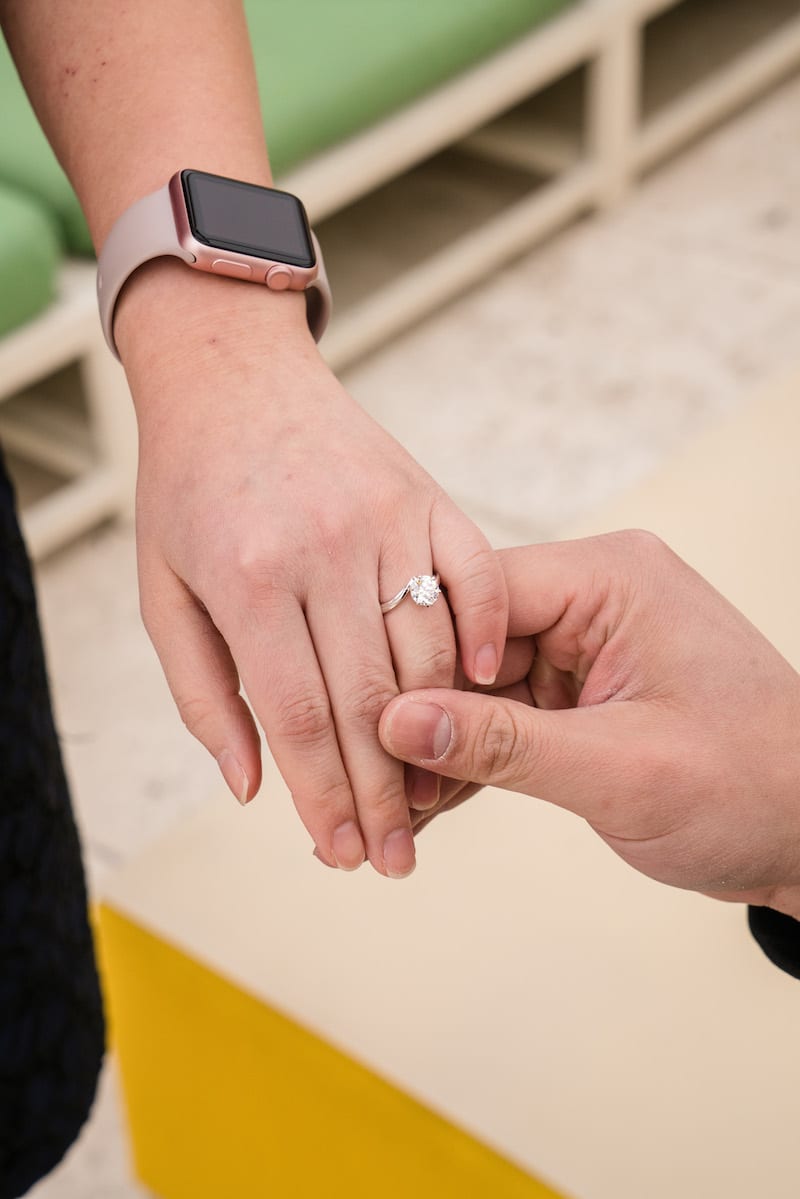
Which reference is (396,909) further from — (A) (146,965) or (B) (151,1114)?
(B) (151,1114)

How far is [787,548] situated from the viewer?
1.37m

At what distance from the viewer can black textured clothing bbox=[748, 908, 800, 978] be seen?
90 cm

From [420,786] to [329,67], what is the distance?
1765 mm

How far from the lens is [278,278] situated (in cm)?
83

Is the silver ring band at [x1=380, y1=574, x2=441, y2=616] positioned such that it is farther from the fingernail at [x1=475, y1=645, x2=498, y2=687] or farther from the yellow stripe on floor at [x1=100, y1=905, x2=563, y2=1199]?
the yellow stripe on floor at [x1=100, y1=905, x2=563, y2=1199]

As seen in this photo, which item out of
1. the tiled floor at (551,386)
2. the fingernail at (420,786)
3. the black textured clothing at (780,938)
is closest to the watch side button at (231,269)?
the fingernail at (420,786)

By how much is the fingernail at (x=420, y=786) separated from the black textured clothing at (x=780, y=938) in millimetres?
230

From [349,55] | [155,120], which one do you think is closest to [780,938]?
[155,120]

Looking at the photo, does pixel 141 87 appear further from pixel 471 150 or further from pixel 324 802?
pixel 471 150

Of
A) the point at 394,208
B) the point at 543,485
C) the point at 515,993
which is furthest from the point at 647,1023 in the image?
the point at 394,208

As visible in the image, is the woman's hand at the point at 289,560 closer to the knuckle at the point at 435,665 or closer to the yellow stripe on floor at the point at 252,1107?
the knuckle at the point at 435,665

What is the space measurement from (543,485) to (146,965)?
4.29 feet

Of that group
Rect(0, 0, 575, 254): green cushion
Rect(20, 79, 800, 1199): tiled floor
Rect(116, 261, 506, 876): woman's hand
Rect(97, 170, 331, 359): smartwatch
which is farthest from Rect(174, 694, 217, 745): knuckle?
Rect(0, 0, 575, 254): green cushion

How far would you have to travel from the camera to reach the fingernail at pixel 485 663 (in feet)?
2.63
